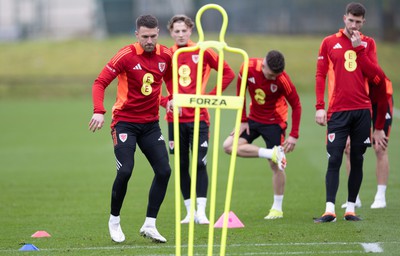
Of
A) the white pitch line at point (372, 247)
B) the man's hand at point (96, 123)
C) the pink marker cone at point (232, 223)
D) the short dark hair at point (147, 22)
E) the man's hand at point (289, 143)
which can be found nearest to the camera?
the white pitch line at point (372, 247)

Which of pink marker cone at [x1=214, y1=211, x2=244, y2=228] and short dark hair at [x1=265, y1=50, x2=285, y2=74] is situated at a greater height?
short dark hair at [x1=265, y1=50, x2=285, y2=74]

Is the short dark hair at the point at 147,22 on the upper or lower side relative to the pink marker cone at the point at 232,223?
upper

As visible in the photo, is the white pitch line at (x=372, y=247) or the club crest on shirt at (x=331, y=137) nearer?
the white pitch line at (x=372, y=247)

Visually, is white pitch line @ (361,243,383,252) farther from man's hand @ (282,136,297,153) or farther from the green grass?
man's hand @ (282,136,297,153)

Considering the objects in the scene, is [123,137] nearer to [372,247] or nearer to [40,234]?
[40,234]

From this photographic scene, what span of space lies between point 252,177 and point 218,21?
1281 inches

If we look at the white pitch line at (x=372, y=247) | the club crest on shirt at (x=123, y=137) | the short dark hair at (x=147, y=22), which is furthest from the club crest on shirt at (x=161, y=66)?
the white pitch line at (x=372, y=247)

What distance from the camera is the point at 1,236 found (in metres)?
10.1

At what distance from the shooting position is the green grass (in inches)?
355

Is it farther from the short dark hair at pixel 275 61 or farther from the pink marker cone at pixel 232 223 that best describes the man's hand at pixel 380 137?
the pink marker cone at pixel 232 223

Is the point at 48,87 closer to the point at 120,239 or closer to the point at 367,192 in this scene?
the point at 367,192

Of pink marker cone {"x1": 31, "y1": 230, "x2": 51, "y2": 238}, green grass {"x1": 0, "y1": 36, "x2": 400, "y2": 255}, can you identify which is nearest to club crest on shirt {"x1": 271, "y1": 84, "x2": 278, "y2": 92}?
green grass {"x1": 0, "y1": 36, "x2": 400, "y2": 255}

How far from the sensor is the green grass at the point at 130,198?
9.02 meters

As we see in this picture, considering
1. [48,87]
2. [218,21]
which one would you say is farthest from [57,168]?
[218,21]
